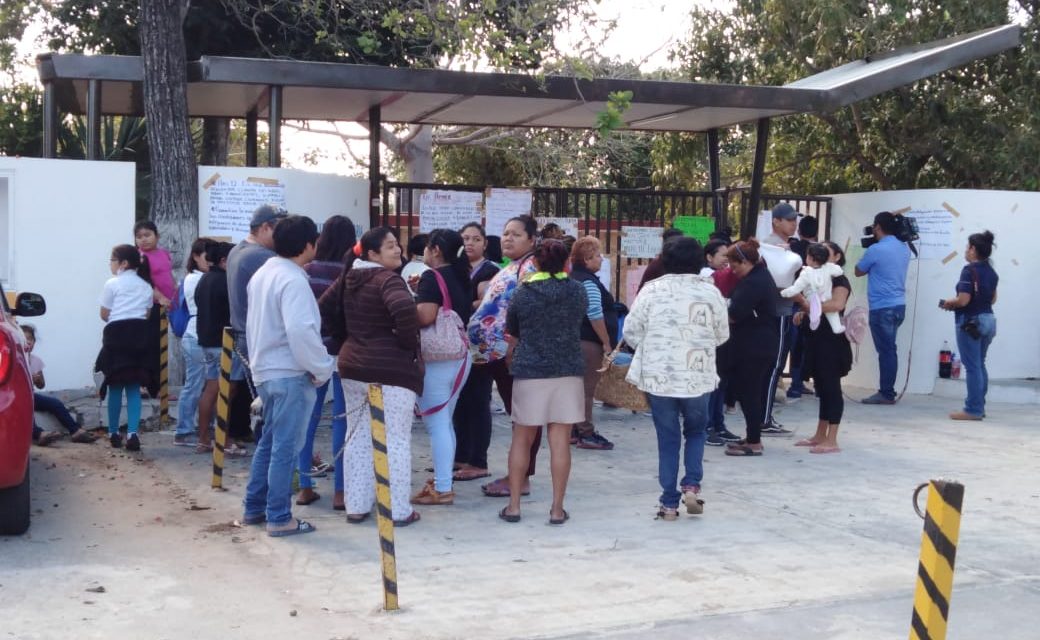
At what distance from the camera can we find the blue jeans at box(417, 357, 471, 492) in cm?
743

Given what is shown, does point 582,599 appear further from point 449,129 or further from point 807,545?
point 449,129

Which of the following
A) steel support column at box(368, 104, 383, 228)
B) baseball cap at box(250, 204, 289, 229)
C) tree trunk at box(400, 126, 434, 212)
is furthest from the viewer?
tree trunk at box(400, 126, 434, 212)

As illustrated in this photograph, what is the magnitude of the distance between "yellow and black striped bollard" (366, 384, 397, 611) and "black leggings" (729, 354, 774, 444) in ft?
14.8

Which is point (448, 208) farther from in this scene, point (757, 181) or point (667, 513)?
point (667, 513)

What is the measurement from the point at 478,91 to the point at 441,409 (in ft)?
15.3

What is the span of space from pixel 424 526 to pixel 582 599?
5.37 feet

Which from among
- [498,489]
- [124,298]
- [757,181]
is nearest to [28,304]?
[124,298]

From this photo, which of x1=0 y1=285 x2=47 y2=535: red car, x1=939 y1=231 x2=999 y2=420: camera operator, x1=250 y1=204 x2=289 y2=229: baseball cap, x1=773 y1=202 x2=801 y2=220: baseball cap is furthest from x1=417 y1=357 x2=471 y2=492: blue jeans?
x1=939 y1=231 x2=999 y2=420: camera operator

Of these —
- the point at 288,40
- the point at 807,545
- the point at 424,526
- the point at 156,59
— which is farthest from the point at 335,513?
the point at 288,40

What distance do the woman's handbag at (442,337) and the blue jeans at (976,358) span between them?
6377 mm

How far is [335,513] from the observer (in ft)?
24.4

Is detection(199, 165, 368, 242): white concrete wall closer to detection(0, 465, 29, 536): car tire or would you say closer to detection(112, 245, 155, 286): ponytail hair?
detection(112, 245, 155, 286): ponytail hair

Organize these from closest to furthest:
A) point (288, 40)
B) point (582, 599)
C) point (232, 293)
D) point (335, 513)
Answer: point (582, 599), point (335, 513), point (232, 293), point (288, 40)

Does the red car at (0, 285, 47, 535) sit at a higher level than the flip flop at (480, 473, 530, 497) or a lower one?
higher
